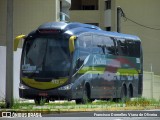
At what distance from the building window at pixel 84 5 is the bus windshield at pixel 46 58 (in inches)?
1710

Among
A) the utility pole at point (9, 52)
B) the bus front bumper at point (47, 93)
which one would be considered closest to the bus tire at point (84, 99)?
the bus front bumper at point (47, 93)

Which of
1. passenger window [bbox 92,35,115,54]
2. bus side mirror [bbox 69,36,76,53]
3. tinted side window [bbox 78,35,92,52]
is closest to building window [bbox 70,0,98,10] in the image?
passenger window [bbox 92,35,115,54]

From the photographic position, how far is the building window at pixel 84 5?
71000mm

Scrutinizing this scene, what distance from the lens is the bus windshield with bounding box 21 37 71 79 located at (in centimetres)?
2702

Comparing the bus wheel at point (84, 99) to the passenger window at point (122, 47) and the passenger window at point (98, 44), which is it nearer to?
the passenger window at point (98, 44)

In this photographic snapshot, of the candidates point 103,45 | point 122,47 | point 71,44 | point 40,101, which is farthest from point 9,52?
point 122,47

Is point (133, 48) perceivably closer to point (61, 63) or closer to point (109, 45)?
point (109, 45)

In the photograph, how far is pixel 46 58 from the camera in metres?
27.3

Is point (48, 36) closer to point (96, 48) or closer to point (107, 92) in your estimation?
point (96, 48)

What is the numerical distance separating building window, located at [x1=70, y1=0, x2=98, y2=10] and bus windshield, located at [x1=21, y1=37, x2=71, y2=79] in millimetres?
43444

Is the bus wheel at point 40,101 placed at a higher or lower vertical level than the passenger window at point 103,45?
lower

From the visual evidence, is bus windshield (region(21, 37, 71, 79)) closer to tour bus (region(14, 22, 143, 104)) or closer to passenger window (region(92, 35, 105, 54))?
tour bus (region(14, 22, 143, 104))

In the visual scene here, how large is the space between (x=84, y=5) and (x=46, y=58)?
45538 mm

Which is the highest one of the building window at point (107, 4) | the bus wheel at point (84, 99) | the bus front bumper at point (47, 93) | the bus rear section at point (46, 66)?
the building window at point (107, 4)
